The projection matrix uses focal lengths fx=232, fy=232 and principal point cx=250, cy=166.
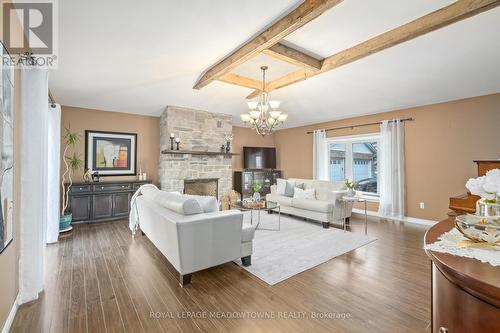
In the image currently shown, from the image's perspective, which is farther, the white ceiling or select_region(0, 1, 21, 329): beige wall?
the white ceiling

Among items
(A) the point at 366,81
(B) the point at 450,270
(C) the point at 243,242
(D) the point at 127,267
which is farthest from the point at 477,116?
(D) the point at 127,267

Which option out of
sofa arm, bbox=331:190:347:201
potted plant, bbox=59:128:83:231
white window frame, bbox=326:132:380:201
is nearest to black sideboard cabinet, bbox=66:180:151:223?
potted plant, bbox=59:128:83:231

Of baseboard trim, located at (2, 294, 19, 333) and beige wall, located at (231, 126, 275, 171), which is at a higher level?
beige wall, located at (231, 126, 275, 171)

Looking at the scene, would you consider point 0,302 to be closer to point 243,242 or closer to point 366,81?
point 243,242

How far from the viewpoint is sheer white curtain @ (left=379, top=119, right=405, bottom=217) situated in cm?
521

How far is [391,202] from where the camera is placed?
5.34 meters

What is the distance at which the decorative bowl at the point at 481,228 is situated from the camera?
96cm

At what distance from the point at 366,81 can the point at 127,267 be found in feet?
16.6

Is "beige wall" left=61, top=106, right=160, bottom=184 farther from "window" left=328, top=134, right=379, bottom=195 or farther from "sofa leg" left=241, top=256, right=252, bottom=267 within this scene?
"window" left=328, top=134, right=379, bottom=195

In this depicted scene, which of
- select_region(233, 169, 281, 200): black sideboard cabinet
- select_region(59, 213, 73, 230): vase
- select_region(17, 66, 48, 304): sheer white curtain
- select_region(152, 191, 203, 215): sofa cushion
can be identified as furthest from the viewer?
select_region(233, 169, 281, 200): black sideboard cabinet

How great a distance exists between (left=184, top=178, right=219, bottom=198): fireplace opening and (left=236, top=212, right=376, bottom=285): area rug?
2.08m

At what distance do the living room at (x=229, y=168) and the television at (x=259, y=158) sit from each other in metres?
1.05

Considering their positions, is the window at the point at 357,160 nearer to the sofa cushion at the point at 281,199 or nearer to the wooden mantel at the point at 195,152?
the sofa cushion at the point at 281,199

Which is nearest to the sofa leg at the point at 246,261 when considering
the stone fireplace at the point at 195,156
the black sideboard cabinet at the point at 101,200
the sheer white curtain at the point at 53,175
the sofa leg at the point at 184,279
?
the sofa leg at the point at 184,279
